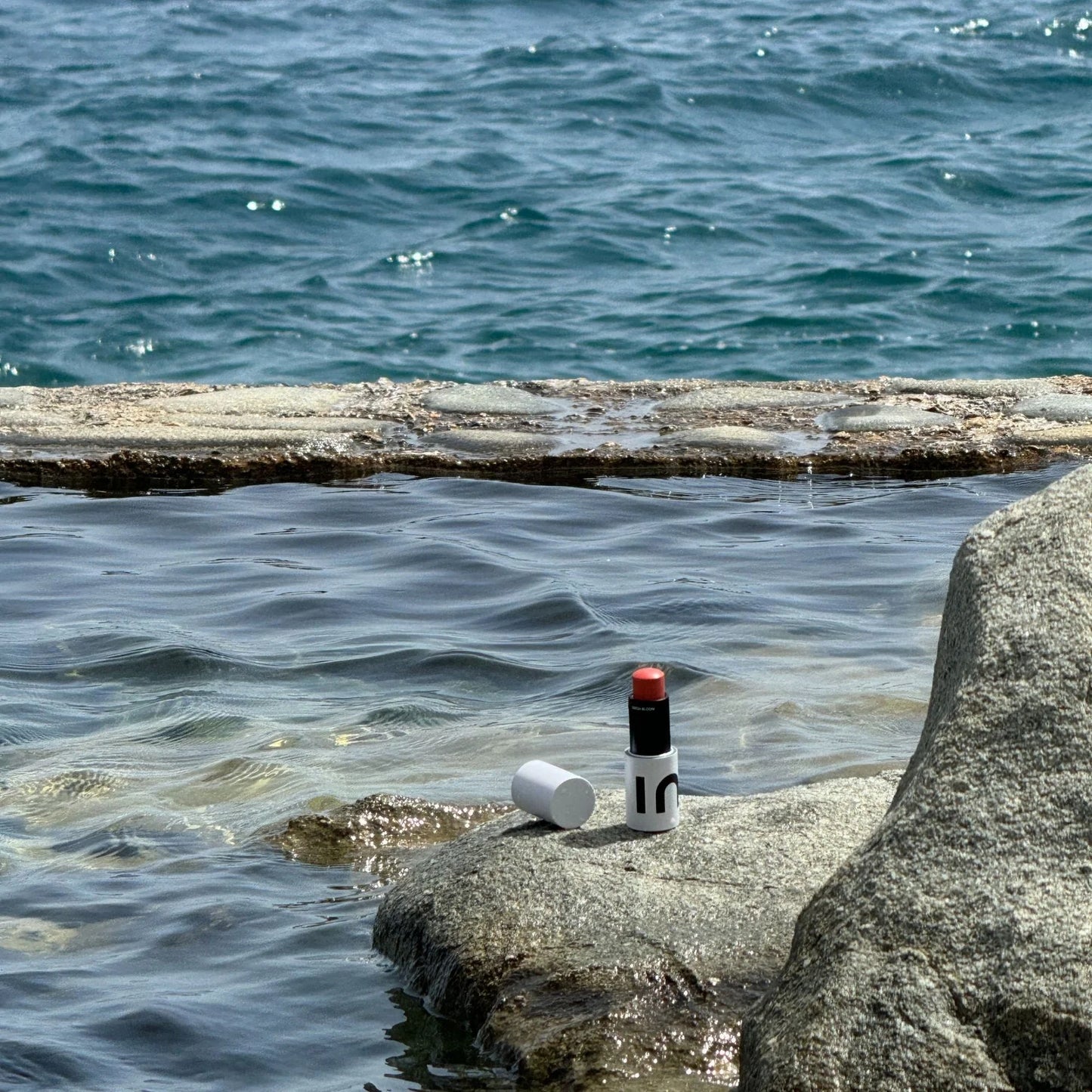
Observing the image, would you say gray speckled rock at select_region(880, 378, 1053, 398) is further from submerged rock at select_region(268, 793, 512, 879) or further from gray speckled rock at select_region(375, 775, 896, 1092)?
gray speckled rock at select_region(375, 775, 896, 1092)

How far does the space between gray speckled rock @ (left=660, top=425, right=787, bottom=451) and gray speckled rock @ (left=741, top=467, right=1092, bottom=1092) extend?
14.8 ft

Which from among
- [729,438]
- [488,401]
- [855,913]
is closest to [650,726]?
[855,913]

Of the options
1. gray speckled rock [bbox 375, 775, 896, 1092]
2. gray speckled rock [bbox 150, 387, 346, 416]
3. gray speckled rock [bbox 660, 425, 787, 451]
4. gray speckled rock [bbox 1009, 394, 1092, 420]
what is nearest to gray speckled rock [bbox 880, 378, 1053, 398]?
gray speckled rock [bbox 1009, 394, 1092, 420]

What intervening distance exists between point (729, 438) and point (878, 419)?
2.26ft

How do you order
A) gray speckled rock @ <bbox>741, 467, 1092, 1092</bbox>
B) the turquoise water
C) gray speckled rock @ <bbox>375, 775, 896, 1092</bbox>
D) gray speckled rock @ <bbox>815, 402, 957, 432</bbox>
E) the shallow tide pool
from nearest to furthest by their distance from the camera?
gray speckled rock @ <bbox>741, 467, 1092, 1092</bbox>, gray speckled rock @ <bbox>375, 775, 896, 1092</bbox>, the shallow tide pool, gray speckled rock @ <bbox>815, 402, 957, 432</bbox>, the turquoise water

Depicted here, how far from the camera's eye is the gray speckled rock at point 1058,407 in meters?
7.57

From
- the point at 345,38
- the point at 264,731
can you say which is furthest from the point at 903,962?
the point at 345,38

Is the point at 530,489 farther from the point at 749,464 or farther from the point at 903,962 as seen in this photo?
the point at 903,962


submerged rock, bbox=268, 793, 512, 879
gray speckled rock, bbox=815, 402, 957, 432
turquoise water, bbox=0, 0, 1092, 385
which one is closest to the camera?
submerged rock, bbox=268, 793, 512, 879

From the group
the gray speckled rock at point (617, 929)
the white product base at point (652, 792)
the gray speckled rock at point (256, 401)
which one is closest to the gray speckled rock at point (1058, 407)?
the gray speckled rock at point (256, 401)

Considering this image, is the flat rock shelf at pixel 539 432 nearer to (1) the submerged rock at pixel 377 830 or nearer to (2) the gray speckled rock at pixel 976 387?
(2) the gray speckled rock at pixel 976 387

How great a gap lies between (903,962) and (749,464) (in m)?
4.87

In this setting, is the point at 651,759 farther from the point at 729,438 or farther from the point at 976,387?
the point at 976,387

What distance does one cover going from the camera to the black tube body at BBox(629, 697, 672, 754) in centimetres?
335
